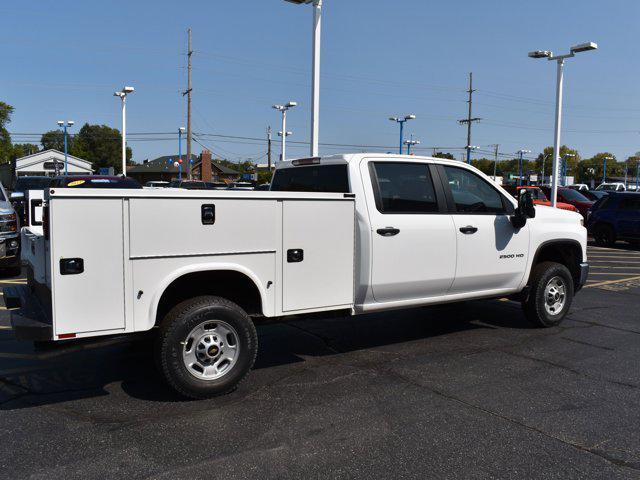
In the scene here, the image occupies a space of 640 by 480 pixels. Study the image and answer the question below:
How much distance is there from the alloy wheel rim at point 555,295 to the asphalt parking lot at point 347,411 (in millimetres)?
378

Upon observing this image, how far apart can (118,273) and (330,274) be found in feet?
5.96

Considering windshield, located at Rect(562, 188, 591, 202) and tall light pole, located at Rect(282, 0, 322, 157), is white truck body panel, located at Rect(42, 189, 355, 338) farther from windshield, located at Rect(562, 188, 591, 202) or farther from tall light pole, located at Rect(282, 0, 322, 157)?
windshield, located at Rect(562, 188, 591, 202)

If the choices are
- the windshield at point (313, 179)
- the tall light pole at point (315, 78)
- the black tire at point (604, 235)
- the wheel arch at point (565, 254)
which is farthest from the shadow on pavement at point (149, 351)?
the black tire at point (604, 235)

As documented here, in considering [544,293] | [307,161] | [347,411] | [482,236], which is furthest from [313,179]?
[544,293]

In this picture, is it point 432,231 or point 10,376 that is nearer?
point 10,376

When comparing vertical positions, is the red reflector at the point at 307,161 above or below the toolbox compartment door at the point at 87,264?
above

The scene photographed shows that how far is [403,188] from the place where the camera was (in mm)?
5883

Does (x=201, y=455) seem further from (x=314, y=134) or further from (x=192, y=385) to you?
(x=314, y=134)

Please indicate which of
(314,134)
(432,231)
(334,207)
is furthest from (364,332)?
(314,134)

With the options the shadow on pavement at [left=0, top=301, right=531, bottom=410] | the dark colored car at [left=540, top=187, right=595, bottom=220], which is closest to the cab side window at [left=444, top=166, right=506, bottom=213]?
the shadow on pavement at [left=0, top=301, right=531, bottom=410]

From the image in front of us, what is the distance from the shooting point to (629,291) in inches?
413

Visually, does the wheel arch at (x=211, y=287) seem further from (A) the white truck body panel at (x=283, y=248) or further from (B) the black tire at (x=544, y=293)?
(B) the black tire at (x=544, y=293)

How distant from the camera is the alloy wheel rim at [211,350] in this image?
15.3 ft

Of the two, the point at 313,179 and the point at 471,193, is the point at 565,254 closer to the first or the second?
the point at 471,193
